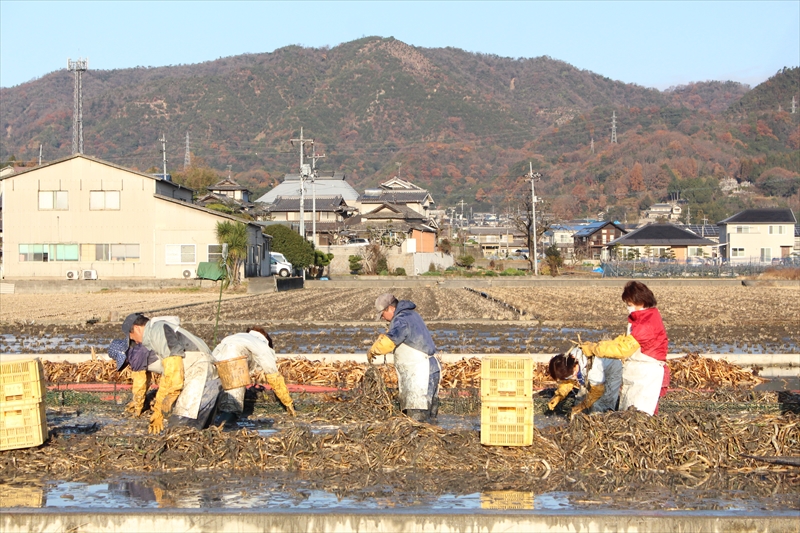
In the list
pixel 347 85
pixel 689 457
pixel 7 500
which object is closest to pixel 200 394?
pixel 7 500

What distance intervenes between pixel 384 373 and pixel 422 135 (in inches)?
6290

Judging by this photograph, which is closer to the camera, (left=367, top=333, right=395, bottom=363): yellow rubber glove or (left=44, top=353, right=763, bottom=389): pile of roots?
(left=367, top=333, right=395, bottom=363): yellow rubber glove

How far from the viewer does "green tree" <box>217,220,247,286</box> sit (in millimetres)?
37938

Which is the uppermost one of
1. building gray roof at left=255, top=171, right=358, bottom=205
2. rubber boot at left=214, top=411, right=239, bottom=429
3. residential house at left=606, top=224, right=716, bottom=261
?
building gray roof at left=255, top=171, right=358, bottom=205

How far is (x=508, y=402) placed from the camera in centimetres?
734

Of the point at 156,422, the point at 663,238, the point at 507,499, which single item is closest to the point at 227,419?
the point at 156,422

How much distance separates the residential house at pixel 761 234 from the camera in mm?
73500

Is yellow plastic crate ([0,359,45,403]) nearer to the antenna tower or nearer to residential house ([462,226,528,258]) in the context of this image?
the antenna tower

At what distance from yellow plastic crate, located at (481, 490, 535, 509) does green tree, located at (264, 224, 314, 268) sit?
137 feet

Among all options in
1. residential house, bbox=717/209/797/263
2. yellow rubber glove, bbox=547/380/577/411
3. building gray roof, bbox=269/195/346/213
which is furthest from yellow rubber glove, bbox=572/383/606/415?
residential house, bbox=717/209/797/263

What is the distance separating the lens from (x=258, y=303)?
29.8m

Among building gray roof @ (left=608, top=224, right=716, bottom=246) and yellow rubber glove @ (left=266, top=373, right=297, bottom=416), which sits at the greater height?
building gray roof @ (left=608, top=224, right=716, bottom=246)

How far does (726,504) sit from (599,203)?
13096cm

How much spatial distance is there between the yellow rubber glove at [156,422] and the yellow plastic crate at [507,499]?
10.1 ft
